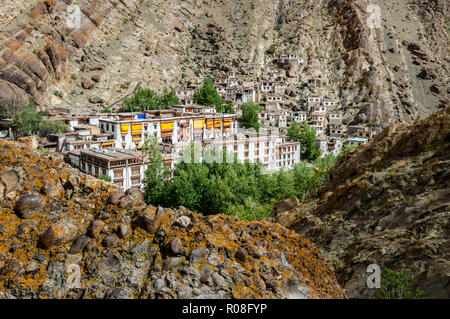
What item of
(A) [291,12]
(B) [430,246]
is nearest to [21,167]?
(B) [430,246]

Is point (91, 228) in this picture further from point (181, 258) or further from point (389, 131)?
point (389, 131)

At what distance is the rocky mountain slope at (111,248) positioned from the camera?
4.34m

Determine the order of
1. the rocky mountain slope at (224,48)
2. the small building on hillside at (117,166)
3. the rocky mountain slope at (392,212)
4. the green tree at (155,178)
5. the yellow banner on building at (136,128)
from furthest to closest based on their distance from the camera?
the rocky mountain slope at (224,48)
the yellow banner on building at (136,128)
the small building on hillside at (117,166)
the green tree at (155,178)
the rocky mountain slope at (392,212)

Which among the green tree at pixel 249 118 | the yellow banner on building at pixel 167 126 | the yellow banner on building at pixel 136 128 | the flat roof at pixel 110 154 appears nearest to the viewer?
the flat roof at pixel 110 154

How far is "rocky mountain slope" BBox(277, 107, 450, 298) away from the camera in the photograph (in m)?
8.03

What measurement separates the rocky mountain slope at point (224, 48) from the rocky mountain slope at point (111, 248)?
185 ft

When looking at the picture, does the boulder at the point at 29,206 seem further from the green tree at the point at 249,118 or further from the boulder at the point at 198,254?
the green tree at the point at 249,118

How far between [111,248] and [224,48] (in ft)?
290

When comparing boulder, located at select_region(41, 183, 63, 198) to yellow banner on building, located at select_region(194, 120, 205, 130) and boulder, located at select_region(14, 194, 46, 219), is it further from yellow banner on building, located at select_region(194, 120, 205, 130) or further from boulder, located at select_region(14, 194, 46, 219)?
yellow banner on building, located at select_region(194, 120, 205, 130)

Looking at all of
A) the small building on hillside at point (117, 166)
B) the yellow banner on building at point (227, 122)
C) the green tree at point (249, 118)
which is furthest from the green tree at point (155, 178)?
the green tree at point (249, 118)

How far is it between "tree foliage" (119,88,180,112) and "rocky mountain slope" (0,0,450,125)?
6020 mm

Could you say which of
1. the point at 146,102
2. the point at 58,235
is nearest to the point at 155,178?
the point at 58,235

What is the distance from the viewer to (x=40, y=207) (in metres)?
4.94
